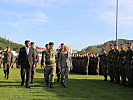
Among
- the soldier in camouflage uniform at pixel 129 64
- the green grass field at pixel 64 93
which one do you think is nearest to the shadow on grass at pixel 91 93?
the green grass field at pixel 64 93

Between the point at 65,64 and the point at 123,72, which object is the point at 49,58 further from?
the point at 123,72

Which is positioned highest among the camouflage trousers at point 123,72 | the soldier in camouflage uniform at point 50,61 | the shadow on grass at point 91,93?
the soldier in camouflage uniform at point 50,61

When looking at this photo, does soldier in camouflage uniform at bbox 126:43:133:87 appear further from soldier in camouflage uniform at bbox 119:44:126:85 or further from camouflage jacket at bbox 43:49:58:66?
camouflage jacket at bbox 43:49:58:66

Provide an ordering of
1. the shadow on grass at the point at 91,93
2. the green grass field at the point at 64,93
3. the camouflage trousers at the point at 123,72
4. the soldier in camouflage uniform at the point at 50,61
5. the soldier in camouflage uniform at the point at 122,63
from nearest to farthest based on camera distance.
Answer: the green grass field at the point at 64,93 → the shadow on grass at the point at 91,93 → the soldier in camouflage uniform at the point at 50,61 → the soldier in camouflage uniform at the point at 122,63 → the camouflage trousers at the point at 123,72

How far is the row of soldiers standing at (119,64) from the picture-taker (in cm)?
1170

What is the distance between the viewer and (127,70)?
1192 cm

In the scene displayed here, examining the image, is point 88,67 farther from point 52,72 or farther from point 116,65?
point 52,72

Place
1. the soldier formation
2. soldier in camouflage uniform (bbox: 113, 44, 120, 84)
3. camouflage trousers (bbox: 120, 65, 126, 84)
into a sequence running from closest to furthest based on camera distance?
the soldier formation
camouflage trousers (bbox: 120, 65, 126, 84)
soldier in camouflage uniform (bbox: 113, 44, 120, 84)

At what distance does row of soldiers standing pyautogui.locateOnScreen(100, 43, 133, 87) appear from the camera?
11.7m

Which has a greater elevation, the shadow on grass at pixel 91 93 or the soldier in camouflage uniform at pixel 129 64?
the soldier in camouflage uniform at pixel 129 64

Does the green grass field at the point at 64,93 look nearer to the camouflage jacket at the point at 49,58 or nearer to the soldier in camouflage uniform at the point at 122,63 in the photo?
the camouflage jacket at the point at 49,58

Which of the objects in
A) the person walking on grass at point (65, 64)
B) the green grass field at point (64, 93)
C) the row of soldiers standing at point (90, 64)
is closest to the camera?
the green grass field at point (64, 93)

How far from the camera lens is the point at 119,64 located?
13.1 metres

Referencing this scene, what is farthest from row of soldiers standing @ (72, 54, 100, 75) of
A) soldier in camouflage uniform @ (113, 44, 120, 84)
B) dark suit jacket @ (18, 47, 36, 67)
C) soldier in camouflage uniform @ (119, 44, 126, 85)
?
dark suit jacket @ (18, 47, 36, 67)
